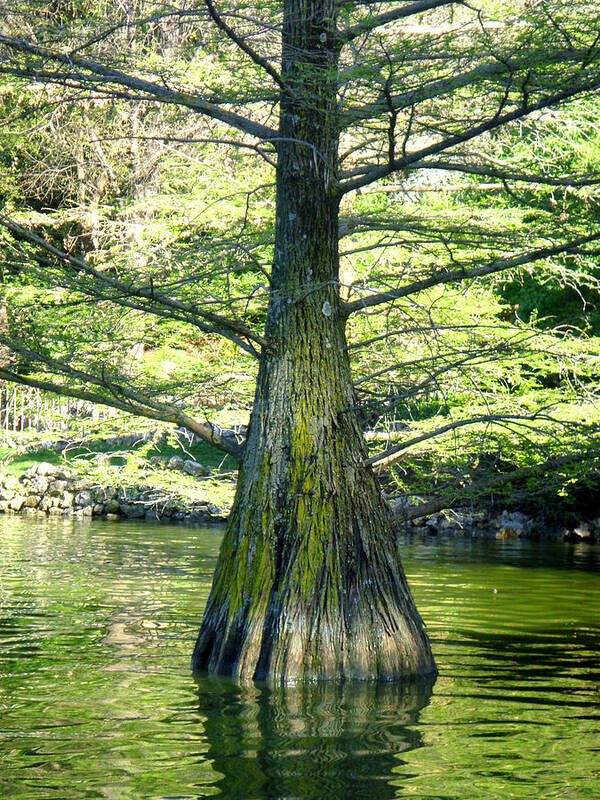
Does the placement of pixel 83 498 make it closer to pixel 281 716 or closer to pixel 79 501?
pixel 79 501

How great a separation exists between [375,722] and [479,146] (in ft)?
33.7

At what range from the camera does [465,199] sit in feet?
53.0

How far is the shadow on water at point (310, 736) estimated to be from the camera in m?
5.43

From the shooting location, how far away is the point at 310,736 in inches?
252

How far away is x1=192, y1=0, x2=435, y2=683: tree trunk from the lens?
764 centimetres

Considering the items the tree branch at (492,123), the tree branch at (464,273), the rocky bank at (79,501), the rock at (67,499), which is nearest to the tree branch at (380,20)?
the tree branch at (492,123)

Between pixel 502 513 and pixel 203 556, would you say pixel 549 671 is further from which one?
pixel 502 513

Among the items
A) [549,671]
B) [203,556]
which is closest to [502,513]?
[203,556]

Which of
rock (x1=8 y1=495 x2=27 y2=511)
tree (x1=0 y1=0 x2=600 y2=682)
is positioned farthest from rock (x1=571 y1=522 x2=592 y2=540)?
→ tree (x1=0 y1=0 x2=600 y2=682)

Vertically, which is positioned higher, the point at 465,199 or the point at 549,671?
the point at 465,199

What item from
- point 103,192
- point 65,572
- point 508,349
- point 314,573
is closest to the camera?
point 314,573

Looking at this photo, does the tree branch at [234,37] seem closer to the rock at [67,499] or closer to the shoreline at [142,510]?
the shoreline at [142,510]

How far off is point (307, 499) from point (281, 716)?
5.67ft

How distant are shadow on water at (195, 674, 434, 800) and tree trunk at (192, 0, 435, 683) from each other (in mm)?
234
